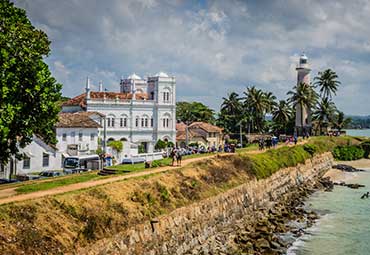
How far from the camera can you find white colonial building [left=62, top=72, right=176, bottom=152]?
61938 mm

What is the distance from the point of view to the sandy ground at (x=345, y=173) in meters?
58.3

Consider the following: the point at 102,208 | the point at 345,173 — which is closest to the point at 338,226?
the point at 102,208

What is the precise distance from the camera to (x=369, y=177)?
197ft

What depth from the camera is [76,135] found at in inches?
1957

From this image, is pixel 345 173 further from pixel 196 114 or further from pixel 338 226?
pixel 196 114

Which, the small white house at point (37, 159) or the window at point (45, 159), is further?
the window at point (45, 159)

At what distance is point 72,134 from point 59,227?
104ft

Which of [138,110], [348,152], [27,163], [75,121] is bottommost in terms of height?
[348,152]

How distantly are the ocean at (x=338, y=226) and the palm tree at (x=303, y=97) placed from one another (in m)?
28.6

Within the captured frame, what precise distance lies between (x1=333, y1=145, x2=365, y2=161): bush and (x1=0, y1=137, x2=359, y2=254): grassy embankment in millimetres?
41313

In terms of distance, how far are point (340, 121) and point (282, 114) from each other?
1189 cm

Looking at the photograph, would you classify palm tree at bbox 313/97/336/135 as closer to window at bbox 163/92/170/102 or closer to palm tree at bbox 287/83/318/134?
palm tree at bbox 287/83/318/134

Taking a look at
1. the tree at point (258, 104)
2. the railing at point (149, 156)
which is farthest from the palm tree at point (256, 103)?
the railing at point (149, 156)

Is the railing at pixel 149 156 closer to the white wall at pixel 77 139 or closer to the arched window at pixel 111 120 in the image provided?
the white wall at pixel 77 139
